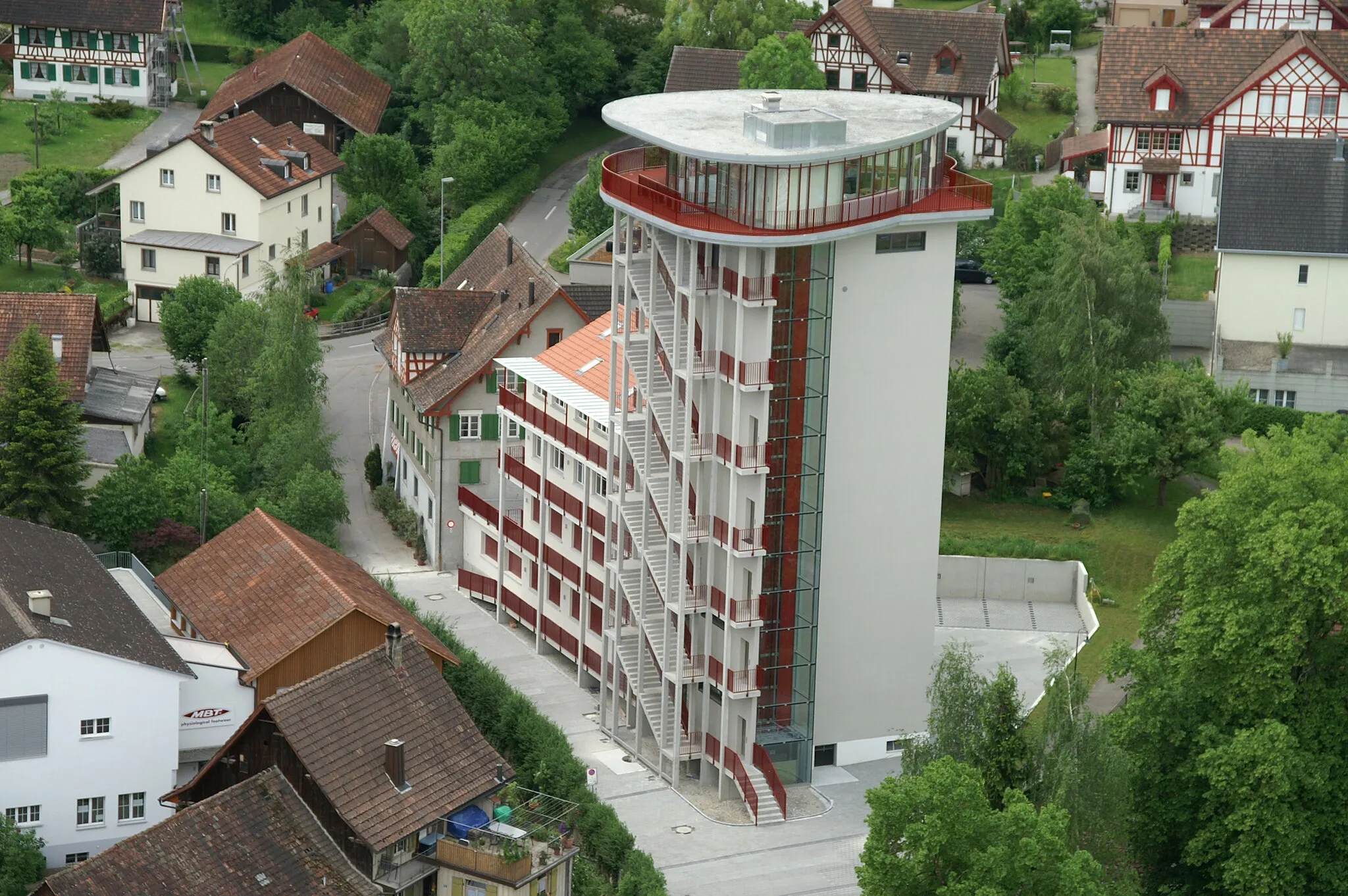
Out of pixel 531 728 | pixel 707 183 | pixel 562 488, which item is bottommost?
pixel 531 728

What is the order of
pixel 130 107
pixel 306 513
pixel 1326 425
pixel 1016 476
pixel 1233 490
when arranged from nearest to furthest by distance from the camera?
pixel 1233 490, pixel 1326 425, pixel 306 513, pixel 1016 476, pixel 130 107

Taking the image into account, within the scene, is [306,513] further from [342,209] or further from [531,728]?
[342,209]

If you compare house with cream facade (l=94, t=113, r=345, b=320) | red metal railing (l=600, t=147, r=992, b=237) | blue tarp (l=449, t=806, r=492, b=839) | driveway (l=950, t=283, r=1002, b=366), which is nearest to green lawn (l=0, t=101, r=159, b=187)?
house with cream facade (l=94, t=113, r=345, b=320)

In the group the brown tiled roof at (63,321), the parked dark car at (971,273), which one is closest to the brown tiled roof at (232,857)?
the brown tiled roof at (63,321)

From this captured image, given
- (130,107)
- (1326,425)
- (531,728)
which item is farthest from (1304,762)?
(130,107)

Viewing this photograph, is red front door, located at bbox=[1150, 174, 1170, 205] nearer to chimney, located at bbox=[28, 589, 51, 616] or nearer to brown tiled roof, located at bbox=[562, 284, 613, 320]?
brown tiled roof, located at bbox=[562, 284, 613, 320]

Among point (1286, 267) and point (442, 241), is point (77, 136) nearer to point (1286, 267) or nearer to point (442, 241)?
point (442, 241)
